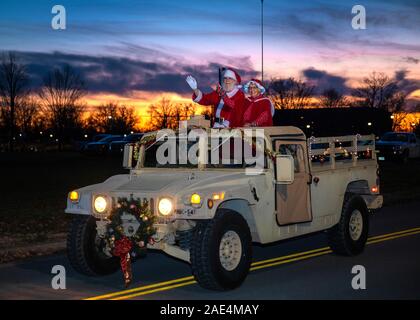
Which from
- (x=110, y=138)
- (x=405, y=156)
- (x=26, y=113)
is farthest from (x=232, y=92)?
(x=26, y=113)

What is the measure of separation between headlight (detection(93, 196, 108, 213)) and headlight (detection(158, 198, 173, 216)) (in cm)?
84

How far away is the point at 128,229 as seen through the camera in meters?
8.12

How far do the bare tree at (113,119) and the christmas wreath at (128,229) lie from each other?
10106cm

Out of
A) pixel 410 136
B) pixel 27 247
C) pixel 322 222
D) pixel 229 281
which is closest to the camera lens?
pixel 229 281

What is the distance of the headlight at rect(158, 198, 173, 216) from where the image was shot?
7816 mm

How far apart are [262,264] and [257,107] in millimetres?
2319

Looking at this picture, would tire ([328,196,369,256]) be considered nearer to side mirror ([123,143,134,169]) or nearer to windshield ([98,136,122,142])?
side mirror ([123,143,134,169])

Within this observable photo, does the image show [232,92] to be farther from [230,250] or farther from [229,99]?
[230,250]

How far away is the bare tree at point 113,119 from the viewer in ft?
358

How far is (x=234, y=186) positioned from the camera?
326 inches

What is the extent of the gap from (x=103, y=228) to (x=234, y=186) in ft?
5.75
